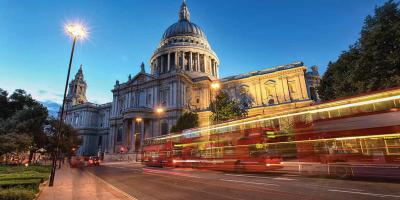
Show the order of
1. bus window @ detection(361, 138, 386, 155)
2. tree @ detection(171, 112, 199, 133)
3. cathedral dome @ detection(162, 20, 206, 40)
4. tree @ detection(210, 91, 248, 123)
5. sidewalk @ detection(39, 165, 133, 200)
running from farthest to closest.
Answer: cathedral dome @ detection(162, 20, 206, 40)
tree @ detection(171, 112, 199, 133)
tree @ detection(210, 91, 248, 123)
bus window @ detection(361, 138, 386, 155)
sidewalk @ detection(39, 165, 133, 200)

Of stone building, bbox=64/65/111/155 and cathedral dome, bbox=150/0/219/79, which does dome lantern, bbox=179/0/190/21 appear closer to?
cathedral dome, bbox=150/0/219/79

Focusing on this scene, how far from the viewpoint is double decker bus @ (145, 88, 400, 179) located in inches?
406

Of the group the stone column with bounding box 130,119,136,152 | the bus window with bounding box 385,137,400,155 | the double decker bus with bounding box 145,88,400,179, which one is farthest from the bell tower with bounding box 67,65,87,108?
the bus window with bounding box 385,137,400,155

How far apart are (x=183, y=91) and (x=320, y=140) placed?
4292cm

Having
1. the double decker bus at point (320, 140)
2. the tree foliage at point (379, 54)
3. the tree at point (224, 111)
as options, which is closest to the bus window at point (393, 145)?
the double decker bus at point (320, 140)

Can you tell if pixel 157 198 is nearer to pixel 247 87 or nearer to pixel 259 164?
pixel 259 164

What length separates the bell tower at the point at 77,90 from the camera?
87625mm

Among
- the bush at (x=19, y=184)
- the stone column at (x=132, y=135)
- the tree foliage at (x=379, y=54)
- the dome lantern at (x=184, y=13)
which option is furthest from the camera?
the dome lantern at (x=184, y=13)

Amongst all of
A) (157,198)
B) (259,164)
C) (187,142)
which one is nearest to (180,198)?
(157,198)

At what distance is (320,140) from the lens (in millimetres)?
12719

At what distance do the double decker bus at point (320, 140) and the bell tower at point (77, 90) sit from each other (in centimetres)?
8572

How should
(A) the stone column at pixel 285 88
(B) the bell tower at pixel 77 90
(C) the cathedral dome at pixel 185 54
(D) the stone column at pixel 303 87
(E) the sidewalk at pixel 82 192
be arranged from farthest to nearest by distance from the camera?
(B) the bell tower at pixel 77 90, (C) the cathedral dome at pixel 185 54, (A) the stone column at pixel 285 88, (D) the stone column at pixel 303 87, (E) the sidewalk at pixel 82 192

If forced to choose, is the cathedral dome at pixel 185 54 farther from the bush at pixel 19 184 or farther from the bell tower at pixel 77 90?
the bush at pixel 19 184

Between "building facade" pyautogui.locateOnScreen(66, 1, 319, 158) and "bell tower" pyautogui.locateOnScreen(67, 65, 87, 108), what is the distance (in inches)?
825
